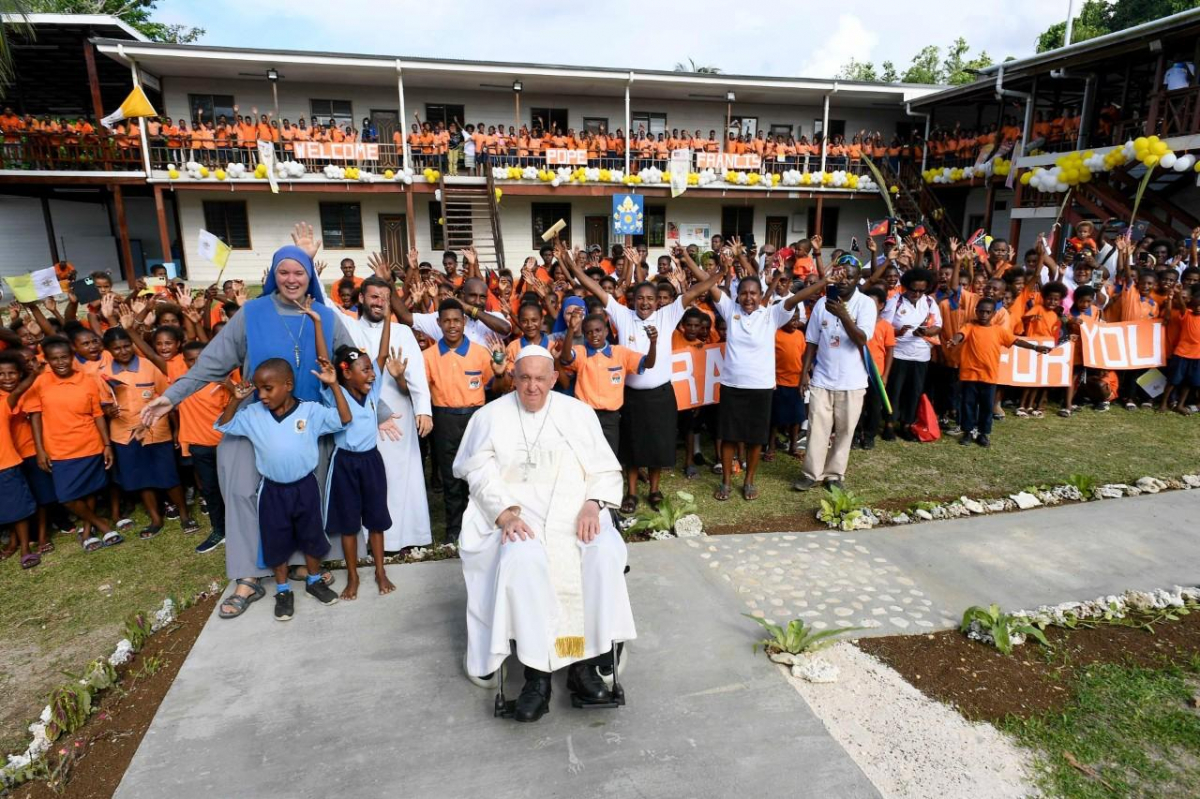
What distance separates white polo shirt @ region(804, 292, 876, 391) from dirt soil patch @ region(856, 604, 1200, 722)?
254cm

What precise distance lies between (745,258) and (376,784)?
6429 mm

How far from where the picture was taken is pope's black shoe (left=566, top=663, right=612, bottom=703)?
3.17 meters

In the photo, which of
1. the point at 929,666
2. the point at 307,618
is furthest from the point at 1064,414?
the point at 307,618

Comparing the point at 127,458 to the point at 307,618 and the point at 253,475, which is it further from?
the point at 307,618

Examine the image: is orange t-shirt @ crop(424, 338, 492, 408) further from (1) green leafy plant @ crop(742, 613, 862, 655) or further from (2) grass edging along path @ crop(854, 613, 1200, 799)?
(2) grass edging along path @ crop(854, 613, 1200, 799)

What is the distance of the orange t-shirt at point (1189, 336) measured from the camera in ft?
27.2

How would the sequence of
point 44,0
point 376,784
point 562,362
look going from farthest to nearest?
1. point 44,0
2. point 562,362
3. point 376,784

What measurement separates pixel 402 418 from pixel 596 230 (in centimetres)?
1922

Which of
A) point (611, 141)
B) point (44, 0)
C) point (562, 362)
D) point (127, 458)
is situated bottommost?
point (127, 458)

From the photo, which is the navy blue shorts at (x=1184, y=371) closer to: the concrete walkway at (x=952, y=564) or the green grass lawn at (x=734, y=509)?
the green grass lawn at (x=734, y=509)

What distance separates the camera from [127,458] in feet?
17.3

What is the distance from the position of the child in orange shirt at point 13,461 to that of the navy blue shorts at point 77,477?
20cm

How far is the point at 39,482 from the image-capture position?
5.16 m

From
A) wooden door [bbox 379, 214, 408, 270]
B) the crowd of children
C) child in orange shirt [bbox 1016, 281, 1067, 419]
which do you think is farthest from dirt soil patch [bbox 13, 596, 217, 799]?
wooden door [bbox 379, 214, 408, 270]
